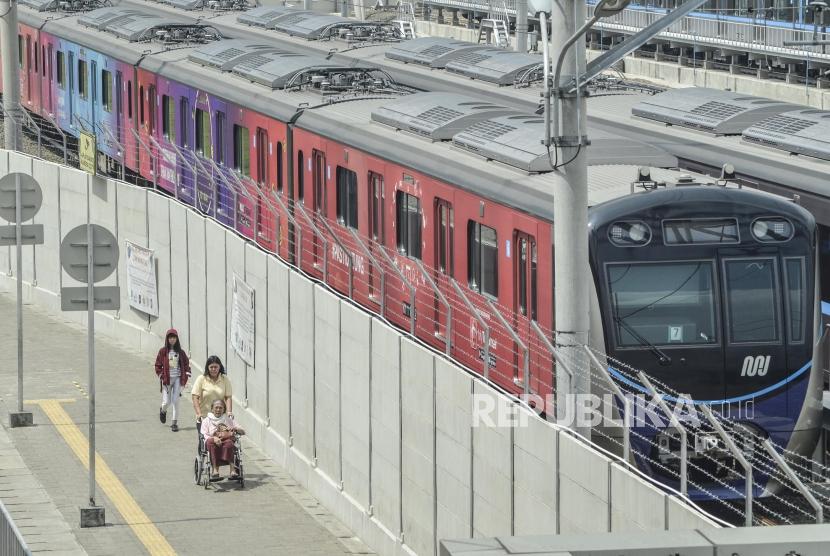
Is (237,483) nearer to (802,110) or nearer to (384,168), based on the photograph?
(384,168)

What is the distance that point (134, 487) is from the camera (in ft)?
61.9

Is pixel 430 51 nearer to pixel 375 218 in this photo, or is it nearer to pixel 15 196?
pixel 375 218

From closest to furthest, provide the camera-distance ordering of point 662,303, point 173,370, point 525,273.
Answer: point 662,303 < point 525,273 < point 173,370

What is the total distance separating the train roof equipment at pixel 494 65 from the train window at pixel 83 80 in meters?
10.7

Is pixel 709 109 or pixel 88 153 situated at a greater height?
pixel 709 109

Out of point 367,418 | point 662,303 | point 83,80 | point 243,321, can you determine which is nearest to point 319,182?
point 243,321

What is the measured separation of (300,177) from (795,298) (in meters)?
10.2

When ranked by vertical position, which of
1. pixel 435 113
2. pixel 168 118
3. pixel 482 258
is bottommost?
pixel 168 118

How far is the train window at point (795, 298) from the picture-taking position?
52.2 feet

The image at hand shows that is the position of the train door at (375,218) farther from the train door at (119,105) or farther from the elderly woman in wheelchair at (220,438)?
the train door at (119,105)

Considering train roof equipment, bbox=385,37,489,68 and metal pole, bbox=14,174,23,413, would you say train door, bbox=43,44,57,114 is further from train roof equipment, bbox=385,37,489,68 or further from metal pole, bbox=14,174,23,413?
metal pole, bbox=14,174,23,413

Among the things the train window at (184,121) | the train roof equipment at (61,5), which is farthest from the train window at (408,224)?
the train roof equipment at (61,5)

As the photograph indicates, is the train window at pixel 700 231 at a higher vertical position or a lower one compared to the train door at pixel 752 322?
Answer: higher

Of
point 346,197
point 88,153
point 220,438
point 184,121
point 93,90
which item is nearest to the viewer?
point 220,438
